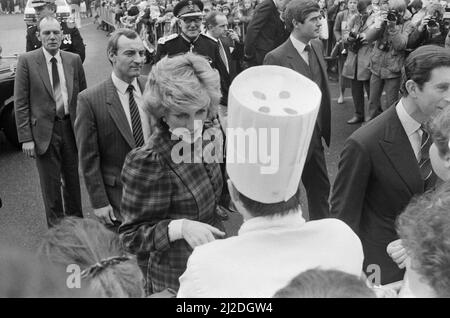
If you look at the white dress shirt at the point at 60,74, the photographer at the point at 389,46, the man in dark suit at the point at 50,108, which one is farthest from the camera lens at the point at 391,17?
the white dress shirt at the point at 60,74

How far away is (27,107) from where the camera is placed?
4.41 m

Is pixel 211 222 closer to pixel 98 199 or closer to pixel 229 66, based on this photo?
pixel 98 199

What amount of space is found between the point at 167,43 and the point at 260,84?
398cm

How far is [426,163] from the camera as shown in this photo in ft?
8.84

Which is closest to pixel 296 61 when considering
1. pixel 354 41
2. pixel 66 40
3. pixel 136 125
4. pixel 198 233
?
pixel 136 125

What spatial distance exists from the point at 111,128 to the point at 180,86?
107 centimetres

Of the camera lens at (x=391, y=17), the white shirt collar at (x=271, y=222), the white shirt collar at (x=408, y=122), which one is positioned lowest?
the camera lens at (x=391, y=17)

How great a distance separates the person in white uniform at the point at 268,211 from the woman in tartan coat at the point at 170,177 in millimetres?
544

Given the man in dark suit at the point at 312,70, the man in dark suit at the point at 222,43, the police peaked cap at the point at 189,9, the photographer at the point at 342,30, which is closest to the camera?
the man in dark suit at the point at 312,70

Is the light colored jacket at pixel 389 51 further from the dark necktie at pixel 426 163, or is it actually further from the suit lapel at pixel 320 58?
the dark necktie at pixel 426 163

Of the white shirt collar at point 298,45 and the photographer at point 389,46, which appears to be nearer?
the white shirt collar at point 298,45

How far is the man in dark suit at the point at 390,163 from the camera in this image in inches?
102

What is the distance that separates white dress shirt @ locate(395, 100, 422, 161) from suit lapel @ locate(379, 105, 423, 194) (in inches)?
1.5

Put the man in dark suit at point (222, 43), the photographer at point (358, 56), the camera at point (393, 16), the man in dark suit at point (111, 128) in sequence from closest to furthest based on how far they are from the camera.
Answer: the man in dark suit at point (111, 128) < the man in dark suit at point (222, 43) < the camera at point (393, 16) < the photographer at point (358, 56)
